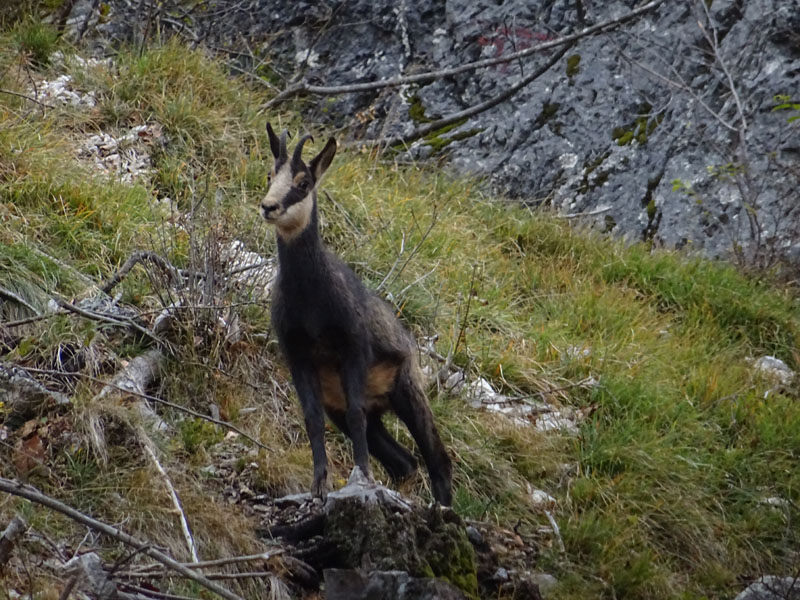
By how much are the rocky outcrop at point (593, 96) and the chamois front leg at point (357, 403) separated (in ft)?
14.3

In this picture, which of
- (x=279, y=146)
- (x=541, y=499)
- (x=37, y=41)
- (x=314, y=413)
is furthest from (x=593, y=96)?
(x=314, y=413)

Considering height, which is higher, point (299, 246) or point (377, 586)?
point (299, 246)

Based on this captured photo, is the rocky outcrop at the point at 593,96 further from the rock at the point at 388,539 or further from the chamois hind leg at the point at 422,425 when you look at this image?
the rock at the point at 388,539

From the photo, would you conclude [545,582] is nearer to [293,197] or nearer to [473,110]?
[293,197]

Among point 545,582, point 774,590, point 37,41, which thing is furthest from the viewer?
point 37,41

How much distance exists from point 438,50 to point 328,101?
111cm

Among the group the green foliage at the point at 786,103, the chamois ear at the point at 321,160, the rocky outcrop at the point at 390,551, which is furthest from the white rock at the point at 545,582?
the green foliage at the point at 786,103

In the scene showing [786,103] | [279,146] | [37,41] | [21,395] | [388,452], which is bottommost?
[388,452]

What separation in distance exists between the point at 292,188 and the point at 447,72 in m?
4.61

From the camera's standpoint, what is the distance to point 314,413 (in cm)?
502

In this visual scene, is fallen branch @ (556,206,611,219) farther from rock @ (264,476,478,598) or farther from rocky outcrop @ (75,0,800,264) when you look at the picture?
rock @ (264,476,478,598)

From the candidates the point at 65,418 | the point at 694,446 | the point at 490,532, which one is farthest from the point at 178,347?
the point at 694,446

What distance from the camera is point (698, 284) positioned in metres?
8.26

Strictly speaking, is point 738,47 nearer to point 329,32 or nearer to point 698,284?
point 698,284
